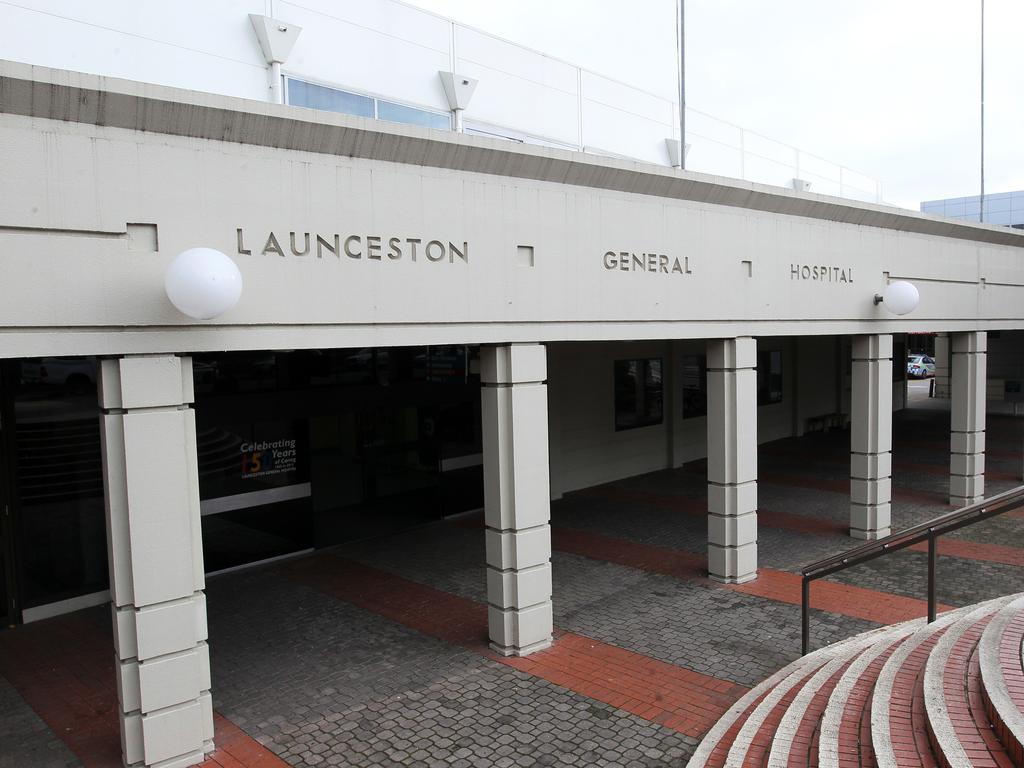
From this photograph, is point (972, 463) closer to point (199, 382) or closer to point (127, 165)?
point (199, 382)

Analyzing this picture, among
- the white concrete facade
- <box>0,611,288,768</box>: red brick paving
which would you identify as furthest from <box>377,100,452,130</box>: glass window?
<box>0,611,288,768</box>: red brick paving

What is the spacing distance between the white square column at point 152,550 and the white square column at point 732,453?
20.0 ft

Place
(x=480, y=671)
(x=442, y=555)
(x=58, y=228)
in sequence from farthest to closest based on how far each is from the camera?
(x=442, y=555) < (x=480, y=671) < (x=58, y=228)

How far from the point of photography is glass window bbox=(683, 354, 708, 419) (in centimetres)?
1755

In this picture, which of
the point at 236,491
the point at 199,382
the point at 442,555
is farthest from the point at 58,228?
the point at 442,555

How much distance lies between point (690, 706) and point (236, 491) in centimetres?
643

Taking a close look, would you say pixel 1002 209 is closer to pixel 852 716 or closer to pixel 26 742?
pixel 852 716


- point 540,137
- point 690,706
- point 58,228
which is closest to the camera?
point 58,228

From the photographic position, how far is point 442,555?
10852 millimetres

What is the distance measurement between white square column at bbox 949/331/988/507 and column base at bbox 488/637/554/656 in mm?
9223

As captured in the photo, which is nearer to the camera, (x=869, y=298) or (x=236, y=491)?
(x=236, y=491)

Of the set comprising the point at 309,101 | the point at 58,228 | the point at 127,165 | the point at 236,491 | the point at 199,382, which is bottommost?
the point at 236,491

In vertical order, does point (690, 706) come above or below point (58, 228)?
below

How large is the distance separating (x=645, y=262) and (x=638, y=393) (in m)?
8.18
